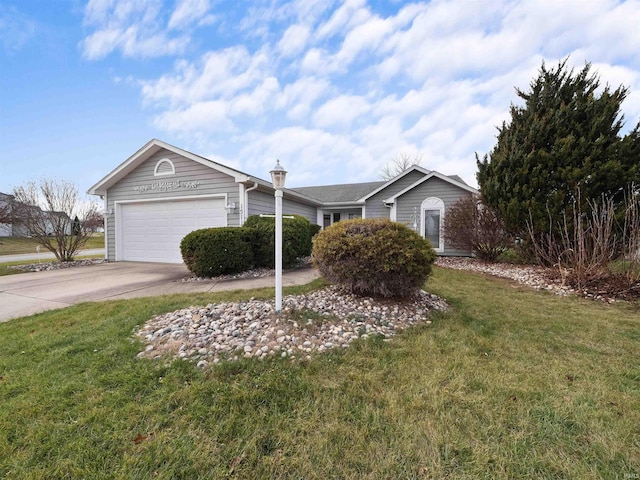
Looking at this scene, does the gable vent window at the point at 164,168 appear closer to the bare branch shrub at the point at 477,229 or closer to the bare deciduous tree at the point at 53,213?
the bare deciduous tree at the point at 53,213

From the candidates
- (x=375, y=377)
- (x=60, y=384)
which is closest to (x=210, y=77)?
(x=60, y=384)

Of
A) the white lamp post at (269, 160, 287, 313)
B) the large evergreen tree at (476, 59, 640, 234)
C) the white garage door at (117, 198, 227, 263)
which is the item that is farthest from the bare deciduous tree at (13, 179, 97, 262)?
the large evergreen tree at (476, 59, 640, 234)

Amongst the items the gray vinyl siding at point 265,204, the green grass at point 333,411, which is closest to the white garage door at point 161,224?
the gray vinyl siding at point 265,204

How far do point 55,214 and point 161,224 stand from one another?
403cm

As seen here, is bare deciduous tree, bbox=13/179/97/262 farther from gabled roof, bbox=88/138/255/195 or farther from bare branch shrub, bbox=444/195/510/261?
bare branch shrub, bbox=444/195/510/261

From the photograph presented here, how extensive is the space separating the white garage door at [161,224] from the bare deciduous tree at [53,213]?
1.52 metres

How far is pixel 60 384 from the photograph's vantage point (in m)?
2.35

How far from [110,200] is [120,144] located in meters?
2.46

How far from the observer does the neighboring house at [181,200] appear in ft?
30.5

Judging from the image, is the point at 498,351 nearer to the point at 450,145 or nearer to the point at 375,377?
the point at 375,377

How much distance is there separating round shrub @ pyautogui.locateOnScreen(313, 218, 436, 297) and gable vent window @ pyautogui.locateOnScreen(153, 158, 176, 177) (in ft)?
26.2

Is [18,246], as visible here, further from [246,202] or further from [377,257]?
[377,257]

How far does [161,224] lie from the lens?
10352 mm

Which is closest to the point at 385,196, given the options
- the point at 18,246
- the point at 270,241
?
the point at 270,241
